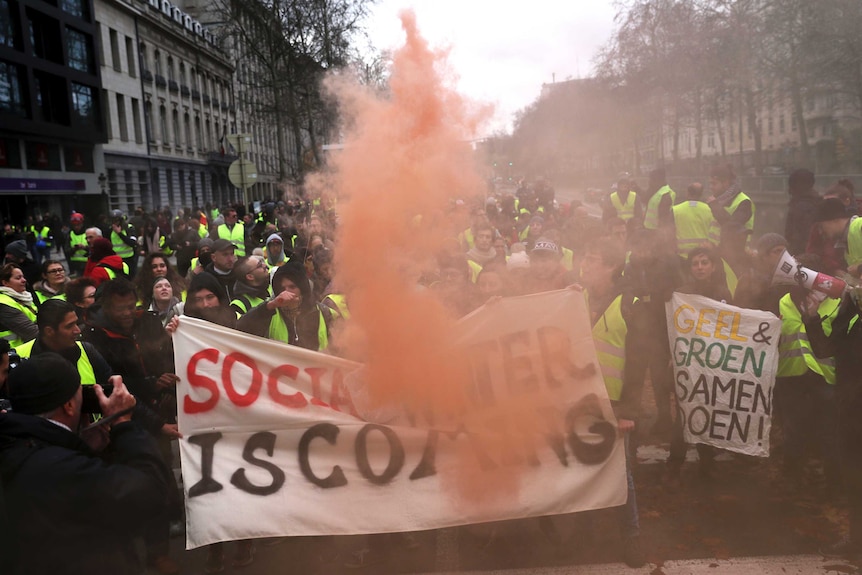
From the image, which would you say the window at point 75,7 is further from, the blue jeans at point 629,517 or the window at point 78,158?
the blue jeans at point 629,517

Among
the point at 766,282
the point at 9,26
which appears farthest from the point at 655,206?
the point at 9,26

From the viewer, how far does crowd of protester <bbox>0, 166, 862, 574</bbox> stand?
102 inches

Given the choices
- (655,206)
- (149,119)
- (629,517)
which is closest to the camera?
(629,517)

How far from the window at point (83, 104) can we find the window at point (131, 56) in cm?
462

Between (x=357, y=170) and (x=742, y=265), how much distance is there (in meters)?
4.51

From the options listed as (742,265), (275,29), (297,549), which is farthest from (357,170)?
(275,29)

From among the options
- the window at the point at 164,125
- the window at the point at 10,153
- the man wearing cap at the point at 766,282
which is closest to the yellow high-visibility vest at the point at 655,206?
the man wearing cap at the point at 766,282

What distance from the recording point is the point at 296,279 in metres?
5.09

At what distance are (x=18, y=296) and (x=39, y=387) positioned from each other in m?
3.63

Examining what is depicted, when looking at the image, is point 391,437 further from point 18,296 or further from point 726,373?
point 18,296

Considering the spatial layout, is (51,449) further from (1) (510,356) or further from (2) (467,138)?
(2) (467,138)

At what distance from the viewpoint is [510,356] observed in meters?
4.14

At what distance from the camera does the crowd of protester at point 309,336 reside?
102 inches

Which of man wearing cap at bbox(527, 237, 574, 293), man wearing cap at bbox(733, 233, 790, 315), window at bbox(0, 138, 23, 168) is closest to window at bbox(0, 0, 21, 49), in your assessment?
window at bbox(0, 138, 23, 168)
